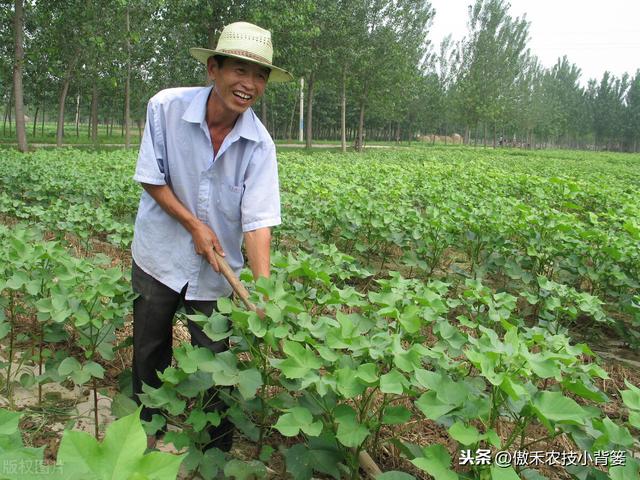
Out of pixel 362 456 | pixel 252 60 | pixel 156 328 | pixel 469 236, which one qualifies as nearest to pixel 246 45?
pixel 252 60

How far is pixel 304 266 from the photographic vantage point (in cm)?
196

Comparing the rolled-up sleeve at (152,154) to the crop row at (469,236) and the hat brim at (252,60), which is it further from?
the crop row at (469,236)

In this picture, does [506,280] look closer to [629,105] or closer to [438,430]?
[438,430]

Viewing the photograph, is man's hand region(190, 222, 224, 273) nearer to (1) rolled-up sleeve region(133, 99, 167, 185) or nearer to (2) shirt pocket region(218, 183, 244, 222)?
(2) shirt pocket region(218, 183, 244, 222)

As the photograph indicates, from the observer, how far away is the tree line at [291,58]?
1348 centimetres

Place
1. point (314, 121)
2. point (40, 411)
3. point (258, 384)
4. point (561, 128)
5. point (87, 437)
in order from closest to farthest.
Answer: point (87, 437)
point (258, 384)
point (40, 411)
point (314, 121)
point (561, 128)

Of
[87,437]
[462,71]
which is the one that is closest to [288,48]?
[87,437]

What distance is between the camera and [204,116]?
2105mm

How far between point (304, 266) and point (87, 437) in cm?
116

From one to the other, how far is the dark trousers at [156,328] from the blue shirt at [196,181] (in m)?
0.07

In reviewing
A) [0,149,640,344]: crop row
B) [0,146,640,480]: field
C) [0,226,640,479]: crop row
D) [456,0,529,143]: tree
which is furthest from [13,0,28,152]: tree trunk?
[456,0,529,143]: tree

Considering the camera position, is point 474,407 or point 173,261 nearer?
point 474,407

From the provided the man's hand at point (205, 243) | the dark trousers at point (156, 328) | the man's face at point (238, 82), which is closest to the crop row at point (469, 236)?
the dark trousers at point (156, 328)

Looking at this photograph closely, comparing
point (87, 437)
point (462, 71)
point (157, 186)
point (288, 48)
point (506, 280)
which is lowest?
point (506, 280)
